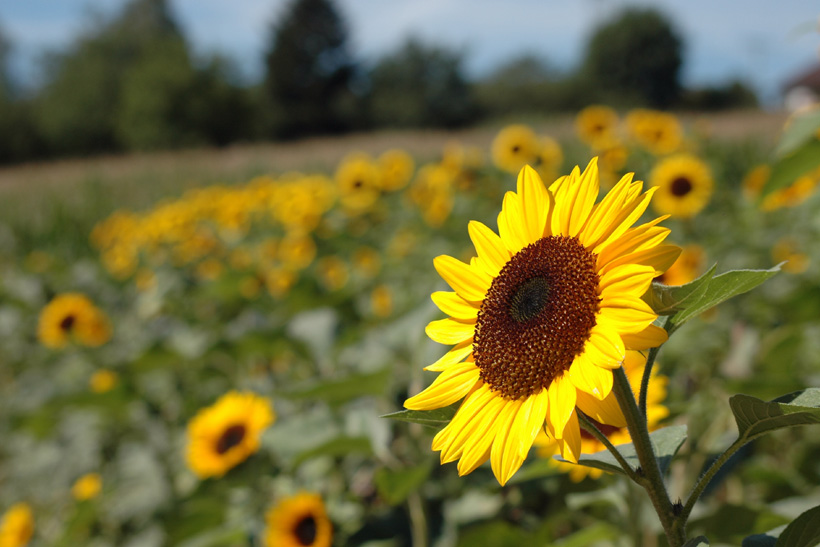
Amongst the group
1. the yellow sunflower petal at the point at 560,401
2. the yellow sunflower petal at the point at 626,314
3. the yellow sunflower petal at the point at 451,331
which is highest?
the yellow sunflower petal at the point at 626,314

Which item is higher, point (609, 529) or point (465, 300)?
point (465, 300)

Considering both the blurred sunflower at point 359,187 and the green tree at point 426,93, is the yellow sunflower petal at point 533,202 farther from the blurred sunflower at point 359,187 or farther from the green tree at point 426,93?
the green tree at point 426,93

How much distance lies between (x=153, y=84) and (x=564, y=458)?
42.2 metres

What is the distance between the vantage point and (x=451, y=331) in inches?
36.0

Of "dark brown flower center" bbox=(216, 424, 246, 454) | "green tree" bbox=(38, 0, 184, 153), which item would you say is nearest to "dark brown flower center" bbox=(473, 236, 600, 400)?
"dark brown flower center" bbox=(216, 424, 246, 454)

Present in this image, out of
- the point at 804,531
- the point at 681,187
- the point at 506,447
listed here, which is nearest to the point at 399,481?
the point at 506,447

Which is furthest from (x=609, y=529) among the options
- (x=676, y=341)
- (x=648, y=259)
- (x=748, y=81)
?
(x=748, y=81)

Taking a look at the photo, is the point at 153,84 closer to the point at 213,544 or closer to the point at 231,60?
the point at 231,60

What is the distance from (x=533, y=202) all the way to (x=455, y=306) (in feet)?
0.55

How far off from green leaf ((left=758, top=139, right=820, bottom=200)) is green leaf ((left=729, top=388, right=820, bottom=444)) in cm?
92

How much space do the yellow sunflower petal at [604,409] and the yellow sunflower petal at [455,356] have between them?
0.18m

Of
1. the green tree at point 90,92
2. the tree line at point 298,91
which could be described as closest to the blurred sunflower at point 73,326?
the tree line at point 298,91

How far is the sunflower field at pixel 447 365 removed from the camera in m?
0.76

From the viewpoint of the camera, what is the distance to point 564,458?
722mm
